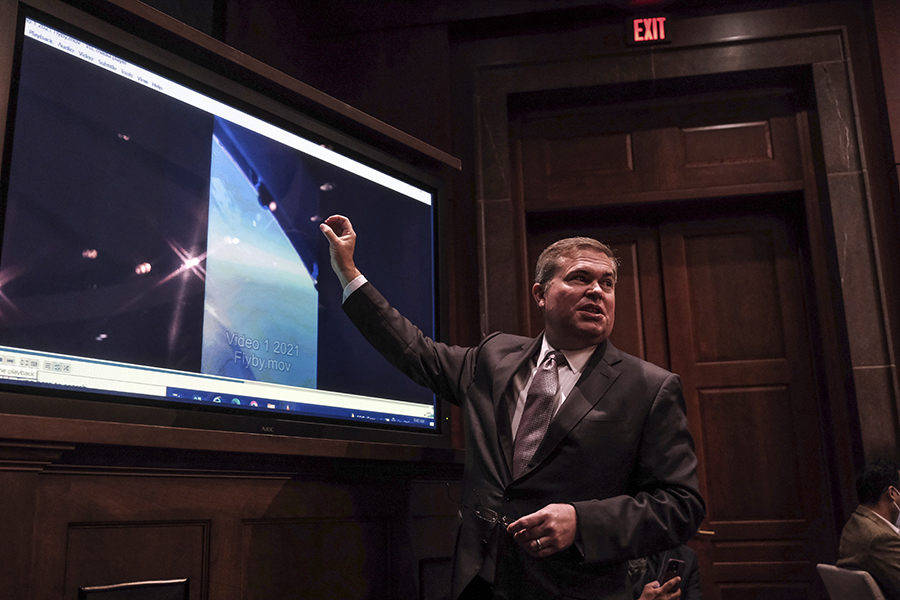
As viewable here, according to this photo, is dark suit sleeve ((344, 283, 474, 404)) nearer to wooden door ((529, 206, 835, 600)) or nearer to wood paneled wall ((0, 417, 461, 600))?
wood paneled wall ((0, 417, 461, 600))

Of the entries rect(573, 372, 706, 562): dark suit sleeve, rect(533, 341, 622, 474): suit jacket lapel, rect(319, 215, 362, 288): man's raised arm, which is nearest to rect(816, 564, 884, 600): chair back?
rect(573, 372, 706, 562): dark suit sleeve

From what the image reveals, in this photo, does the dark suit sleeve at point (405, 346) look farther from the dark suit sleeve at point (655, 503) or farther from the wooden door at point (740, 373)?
the wooden door at point (740, 373)

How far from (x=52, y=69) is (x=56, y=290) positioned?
0.54 meters

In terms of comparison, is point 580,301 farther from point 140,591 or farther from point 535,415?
point 140,591

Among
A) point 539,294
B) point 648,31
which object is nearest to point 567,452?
point 539,294

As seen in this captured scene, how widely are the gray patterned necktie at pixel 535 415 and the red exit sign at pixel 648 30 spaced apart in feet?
9.14

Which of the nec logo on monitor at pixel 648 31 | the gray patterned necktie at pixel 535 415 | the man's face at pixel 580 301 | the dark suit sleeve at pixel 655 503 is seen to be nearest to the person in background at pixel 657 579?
the dark suit sleeve at pixel 655 503

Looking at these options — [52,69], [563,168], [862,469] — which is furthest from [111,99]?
[862,469]

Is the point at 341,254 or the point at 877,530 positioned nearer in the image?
the point at 341,254

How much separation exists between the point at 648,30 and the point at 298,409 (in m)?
3.12

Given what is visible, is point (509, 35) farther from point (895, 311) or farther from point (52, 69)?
point (52, 69)

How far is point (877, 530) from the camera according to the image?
3445 millimetres

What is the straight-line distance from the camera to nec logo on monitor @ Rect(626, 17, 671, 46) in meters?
4.31

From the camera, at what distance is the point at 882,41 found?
162 inches
